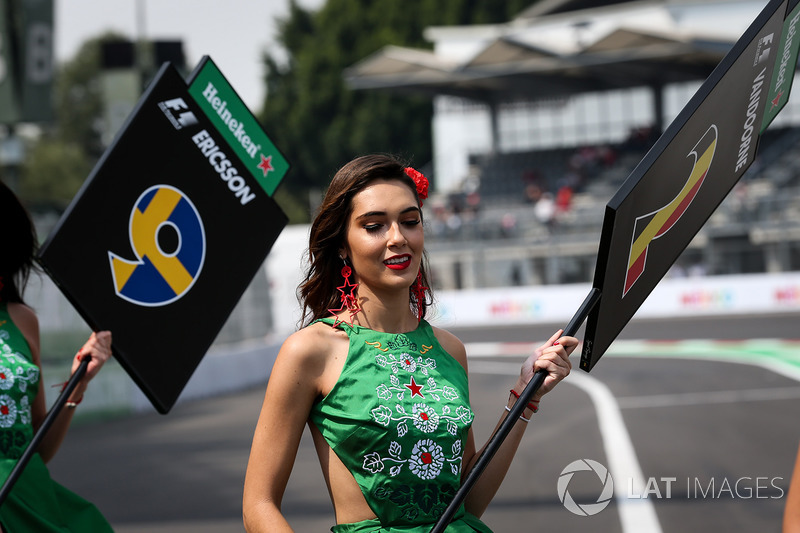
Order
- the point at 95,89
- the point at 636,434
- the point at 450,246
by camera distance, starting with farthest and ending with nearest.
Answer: the point at 95,89 → the point at 450,246 → the point at 636,434

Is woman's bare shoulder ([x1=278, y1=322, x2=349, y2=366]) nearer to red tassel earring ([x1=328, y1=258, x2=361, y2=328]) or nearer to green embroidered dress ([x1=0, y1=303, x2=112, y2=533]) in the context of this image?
red tassel earring ([x1=328, y1=258, x2=361, y2=328])

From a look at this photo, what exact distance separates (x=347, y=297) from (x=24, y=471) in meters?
1.31

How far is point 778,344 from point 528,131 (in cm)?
2937

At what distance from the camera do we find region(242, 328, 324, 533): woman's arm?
2.62m

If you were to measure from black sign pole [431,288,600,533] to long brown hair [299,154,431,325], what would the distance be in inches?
18.0

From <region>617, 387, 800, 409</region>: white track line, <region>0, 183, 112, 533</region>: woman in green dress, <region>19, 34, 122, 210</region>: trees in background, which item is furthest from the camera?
<region>19, 34, 122, 210</region>: trees in background

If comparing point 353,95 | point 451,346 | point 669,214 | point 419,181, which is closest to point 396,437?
point 451,346

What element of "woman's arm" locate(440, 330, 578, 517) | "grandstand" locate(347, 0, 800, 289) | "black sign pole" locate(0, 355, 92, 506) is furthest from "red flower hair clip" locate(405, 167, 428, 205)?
"grandstand" locate(347, 0, 800, 289)

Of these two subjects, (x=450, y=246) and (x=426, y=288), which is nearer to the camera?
(x=426, y=288)

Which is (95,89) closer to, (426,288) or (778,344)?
(778,344)

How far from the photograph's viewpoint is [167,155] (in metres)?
3.28

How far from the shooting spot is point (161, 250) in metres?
3.29

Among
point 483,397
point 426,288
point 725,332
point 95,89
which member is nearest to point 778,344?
point 725,332

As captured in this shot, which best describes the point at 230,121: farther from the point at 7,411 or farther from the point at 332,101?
the point at 332,101
